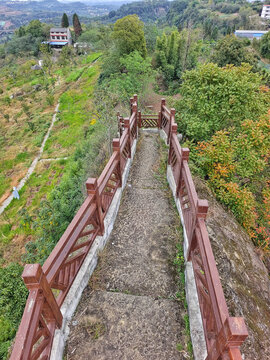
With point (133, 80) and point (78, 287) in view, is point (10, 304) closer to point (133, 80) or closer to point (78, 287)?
point (78, 287)

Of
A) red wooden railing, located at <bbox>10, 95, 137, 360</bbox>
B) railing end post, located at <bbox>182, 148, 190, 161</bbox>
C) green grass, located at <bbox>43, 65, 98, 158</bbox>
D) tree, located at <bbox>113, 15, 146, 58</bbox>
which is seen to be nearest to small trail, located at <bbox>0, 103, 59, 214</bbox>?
green grass, located at <bbox>43, 65, 98, 158</bbox>

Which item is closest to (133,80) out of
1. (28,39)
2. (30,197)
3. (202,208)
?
(30,197)

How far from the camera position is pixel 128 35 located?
21.4 metres

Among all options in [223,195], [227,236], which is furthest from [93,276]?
[223,195]

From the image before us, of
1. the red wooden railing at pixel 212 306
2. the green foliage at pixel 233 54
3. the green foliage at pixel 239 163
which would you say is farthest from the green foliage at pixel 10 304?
the green foliage at pixel 233 54

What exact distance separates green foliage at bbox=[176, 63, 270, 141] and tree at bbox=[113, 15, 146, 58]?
50.8ft

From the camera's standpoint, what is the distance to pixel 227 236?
5273 mm

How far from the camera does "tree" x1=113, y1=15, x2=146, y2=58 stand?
21.3 meters

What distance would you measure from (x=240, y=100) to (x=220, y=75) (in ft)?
3.69

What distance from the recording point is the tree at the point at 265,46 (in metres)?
34.0

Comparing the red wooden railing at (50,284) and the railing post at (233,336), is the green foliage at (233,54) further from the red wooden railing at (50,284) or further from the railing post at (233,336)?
the railing post at (233,336)

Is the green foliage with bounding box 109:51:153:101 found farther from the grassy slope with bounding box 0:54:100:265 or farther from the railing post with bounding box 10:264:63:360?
the railing post with bounding box 10:264:63:360

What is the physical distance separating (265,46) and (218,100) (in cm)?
3541

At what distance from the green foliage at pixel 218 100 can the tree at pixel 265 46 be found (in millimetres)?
33344
